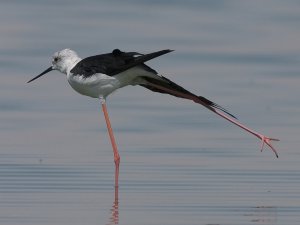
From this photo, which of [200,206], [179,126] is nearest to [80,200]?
[200,206]

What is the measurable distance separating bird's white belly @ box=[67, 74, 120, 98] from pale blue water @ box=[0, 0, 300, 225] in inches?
25.0

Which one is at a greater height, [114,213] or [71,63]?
[71,63]

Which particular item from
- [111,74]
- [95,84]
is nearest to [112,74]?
[111,74]

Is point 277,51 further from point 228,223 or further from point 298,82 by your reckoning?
point 228,223

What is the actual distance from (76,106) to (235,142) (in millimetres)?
2921

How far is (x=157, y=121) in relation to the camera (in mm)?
15750

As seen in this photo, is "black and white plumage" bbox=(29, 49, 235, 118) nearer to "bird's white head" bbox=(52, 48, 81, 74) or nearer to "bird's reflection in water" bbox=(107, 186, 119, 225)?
"bird's white head" bbox=(52, 48, 81, 74)

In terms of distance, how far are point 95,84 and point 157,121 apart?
8.55 ft

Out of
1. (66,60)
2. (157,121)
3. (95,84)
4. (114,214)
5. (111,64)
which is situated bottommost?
(114,214)

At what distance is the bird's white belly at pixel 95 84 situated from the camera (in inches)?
519

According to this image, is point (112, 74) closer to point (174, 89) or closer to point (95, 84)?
point (95, 84)

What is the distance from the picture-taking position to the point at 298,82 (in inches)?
724

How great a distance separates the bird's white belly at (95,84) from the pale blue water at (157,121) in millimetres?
634

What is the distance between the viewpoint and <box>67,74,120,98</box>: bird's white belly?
1317 centimetres
